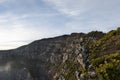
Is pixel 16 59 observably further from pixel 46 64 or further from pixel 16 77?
pixel 46 64

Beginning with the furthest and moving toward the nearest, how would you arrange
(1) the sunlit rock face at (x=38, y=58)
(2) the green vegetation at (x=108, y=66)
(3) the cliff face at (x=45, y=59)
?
1. (1) the sunlit rock face at (x=38, y=58)
2. (3) the cliff face at (x=45, y=59)
3. (2) the green vegetation at (x=108, y=66)

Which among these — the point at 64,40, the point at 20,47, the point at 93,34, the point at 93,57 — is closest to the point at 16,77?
the point at 20,47

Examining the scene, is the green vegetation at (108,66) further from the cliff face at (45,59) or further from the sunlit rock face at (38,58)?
the sunlit rock face at (38,58)

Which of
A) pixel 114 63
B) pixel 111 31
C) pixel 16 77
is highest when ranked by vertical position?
pixel 111 31

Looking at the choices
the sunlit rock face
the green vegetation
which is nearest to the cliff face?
the sunlit rock face

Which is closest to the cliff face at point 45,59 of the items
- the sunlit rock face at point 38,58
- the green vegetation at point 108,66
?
the sunlit rock face at point 38,58

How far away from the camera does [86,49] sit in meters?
82.6

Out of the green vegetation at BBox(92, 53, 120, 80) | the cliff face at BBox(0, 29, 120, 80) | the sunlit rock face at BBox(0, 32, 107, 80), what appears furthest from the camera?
the sunlit rock face at BBox(0, 32, 107, 80)

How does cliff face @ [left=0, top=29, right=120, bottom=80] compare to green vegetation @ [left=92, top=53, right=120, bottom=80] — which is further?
cliff face @ [left=0, top=29, right=120, bottom=80]

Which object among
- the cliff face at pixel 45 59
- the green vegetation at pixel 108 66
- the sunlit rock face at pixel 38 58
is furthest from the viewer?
the sunlit rock face at pixel 38 58

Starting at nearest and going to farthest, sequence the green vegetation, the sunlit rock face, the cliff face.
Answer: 1. the green vegetation
2. the cliff face
3. the sunlit rock face

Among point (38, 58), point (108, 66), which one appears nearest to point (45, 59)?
point (38, 58)

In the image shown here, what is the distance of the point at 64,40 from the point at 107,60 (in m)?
99.3

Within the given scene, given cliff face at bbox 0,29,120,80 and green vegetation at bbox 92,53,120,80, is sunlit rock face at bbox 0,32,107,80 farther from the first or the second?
green vegetation at bbox 92,53,120,80
